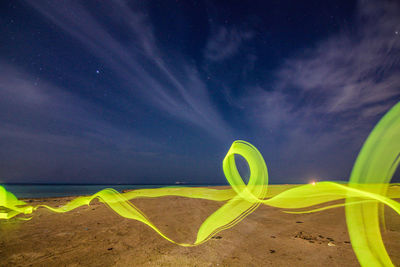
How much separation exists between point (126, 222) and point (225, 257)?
4140 millimetres

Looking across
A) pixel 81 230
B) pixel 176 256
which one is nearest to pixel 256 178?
pixel 176 256

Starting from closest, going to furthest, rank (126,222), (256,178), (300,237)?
1. (300,237)
2. (126,222)
3. (256,178)

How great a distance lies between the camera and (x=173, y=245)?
4.29 m

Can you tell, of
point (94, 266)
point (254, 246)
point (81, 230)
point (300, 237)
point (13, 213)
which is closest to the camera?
point (94, 266)

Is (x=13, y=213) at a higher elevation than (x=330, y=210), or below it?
below

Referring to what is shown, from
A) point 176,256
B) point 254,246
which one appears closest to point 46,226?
point 176,256

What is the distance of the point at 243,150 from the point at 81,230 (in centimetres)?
742

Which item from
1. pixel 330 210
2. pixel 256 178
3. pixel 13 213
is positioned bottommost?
pixel 13 213

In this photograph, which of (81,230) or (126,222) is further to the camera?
(126,222)

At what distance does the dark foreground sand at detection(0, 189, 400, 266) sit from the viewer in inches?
135

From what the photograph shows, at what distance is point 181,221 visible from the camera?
655 centimetres

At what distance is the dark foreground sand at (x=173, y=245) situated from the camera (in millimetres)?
3441

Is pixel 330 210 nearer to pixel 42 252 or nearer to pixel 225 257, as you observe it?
pixel 225 257

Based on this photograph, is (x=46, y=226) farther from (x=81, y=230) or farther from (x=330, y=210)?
(x=330, y=210)
